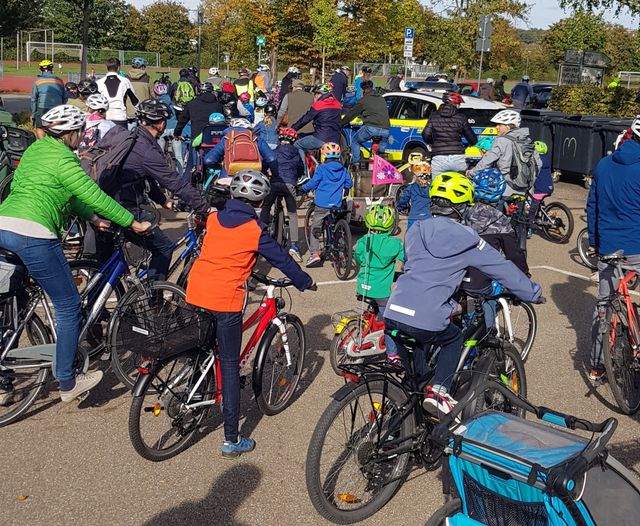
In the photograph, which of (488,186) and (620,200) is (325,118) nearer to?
(488,186)

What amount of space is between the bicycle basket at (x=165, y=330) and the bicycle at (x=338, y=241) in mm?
4625

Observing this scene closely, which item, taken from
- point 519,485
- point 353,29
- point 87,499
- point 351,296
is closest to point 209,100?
point 351,296

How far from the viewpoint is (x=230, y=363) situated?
487 centimetres

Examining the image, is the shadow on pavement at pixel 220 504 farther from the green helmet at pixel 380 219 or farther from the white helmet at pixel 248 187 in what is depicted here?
the green helmet at pixel 380 219

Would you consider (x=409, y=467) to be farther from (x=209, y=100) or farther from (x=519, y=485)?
(x=209, y=100)

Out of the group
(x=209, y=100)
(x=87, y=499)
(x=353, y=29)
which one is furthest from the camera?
(x=353, y=29)

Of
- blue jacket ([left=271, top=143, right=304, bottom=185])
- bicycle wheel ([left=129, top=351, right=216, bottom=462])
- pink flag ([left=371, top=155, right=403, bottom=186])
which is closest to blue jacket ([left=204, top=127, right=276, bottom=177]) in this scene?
blue jacket ([left=271, top=143, right=304, bottom=185])

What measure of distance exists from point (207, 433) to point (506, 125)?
17.8 ft

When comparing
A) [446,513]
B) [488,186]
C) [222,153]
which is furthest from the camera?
[222,153]

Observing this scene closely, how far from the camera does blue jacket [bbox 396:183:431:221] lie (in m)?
9.16

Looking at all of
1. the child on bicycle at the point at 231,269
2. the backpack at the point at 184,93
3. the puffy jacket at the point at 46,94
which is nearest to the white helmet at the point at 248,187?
the child on bicycle at the point at 231,269

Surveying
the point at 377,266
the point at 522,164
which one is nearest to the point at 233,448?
the point at 377,266

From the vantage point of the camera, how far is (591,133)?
16.3 metres

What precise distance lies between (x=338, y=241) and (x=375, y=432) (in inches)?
213
